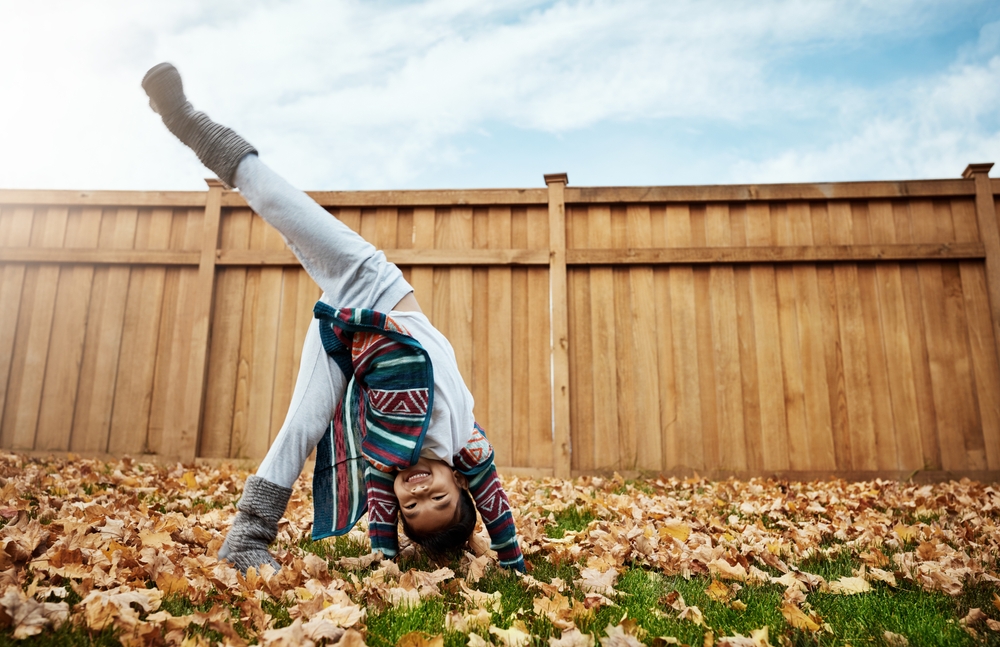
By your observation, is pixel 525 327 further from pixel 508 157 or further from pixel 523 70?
pixel 523 70

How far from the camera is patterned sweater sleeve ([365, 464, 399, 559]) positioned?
2008 millimetres

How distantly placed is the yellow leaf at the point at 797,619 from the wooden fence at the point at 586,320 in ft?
9.43

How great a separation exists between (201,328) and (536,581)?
3.81 meters

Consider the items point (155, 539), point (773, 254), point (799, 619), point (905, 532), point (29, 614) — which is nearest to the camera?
point (29, 614)

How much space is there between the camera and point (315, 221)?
5.87ft

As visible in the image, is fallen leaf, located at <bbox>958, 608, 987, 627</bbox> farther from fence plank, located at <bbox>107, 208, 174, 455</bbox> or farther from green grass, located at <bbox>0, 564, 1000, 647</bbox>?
fence plank, located at <bbox>107, 208, 174, 455</bbox>

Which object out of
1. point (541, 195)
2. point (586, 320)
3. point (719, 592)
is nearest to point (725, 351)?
point (586, 320)

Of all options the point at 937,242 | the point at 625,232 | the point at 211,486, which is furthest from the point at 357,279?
the point at 937,242

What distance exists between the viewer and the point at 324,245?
1.83m

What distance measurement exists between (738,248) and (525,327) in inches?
67.5

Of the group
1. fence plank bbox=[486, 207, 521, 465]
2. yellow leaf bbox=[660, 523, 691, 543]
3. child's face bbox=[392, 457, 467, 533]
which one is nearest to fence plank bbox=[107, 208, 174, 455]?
fence plank bbox=[486, 207, 521, 465]

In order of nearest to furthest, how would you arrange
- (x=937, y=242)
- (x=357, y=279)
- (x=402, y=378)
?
(x=402, y=378) → (x=357, y=279) → (x=937, y=242)

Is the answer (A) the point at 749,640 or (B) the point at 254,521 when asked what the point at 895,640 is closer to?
(A) the point at 749,640

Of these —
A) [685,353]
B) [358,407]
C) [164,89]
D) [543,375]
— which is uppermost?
[164,89]
